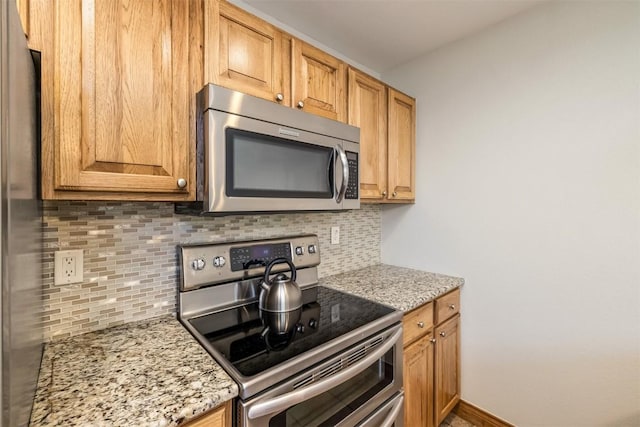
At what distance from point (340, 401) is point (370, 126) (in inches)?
55.1

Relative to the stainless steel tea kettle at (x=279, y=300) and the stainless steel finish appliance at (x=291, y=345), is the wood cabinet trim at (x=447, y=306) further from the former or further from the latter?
the stainless steel tea kettle at (x=279, y=300)

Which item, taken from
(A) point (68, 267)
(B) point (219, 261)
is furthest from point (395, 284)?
(A) point (68, 267)

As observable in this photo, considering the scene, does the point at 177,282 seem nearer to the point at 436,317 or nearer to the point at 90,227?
the point at 90,227

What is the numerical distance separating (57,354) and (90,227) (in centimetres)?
43

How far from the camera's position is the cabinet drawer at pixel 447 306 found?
1662 mm

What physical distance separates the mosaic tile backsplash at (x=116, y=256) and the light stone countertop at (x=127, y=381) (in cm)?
9

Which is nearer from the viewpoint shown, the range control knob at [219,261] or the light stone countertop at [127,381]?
the light stone countertop at [127,381]

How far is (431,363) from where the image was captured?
5.27ft

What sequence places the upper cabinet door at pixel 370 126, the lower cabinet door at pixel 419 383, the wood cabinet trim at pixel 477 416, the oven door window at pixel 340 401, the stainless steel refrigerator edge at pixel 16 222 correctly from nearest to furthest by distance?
the stainless steel refrigerator edge at pixel 16 222
the oven door window at pixel 340 401
the lower cabinet door at pixel 419 383
the upper cabinet door at pixel 370 126
the wood cabinet trim at pixel 477 416

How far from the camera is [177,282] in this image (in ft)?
4.13

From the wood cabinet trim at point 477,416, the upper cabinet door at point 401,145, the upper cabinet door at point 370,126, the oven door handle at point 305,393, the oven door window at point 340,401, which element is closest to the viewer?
the oven door handle at point 305,393

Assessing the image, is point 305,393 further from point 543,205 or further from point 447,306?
point 543,205

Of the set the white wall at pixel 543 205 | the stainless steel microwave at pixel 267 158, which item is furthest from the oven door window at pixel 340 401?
the white wall at pixel 543 205

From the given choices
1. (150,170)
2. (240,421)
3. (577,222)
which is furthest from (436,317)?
(150,170)
